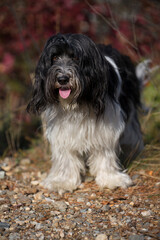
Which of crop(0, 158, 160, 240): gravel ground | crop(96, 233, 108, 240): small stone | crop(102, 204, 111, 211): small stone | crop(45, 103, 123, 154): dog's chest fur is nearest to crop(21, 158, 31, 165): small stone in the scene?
crop(0, 158, 160, 240): gravel ground

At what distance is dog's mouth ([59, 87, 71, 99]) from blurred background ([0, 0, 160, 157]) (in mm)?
1735

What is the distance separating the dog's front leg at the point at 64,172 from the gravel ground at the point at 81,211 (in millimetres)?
79

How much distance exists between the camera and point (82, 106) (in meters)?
3.23

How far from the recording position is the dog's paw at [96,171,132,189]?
11.6 feet

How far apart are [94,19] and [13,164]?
302 centimetres

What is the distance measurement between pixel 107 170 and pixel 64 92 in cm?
107

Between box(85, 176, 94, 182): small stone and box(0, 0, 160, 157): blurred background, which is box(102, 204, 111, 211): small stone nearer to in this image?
box(85, 176, 94, 182): small stone

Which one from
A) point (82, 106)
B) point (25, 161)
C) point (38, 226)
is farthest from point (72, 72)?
point (25, 161)

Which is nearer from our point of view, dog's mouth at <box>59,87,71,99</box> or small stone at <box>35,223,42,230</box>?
small stone at <box>35,223,42,230</box>

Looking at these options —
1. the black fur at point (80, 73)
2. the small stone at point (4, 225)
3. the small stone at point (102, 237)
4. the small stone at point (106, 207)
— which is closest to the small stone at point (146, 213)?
the small stone at point (106, 207)

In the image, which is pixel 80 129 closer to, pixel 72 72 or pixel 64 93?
pixel 64 93

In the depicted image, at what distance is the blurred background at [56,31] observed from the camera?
16.2 ft

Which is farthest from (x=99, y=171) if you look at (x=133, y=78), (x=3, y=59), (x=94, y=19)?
(x=3, y=59)

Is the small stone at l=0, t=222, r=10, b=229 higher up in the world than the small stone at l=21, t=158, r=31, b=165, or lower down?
lower down
